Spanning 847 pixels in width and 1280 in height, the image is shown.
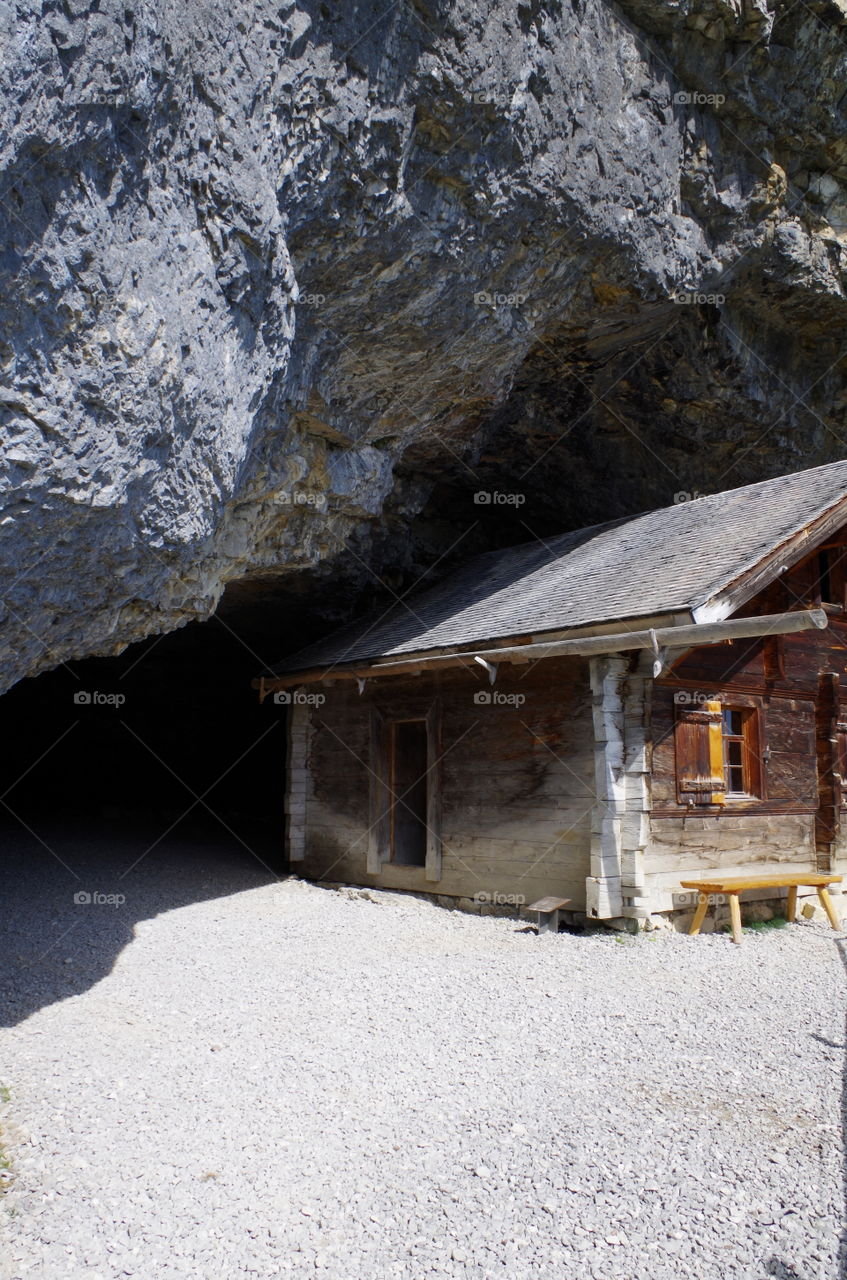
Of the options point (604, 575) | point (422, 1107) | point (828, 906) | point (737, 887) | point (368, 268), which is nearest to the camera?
point (422, 1107)

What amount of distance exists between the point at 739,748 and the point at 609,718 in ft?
8.59

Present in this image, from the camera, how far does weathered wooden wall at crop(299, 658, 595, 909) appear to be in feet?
31.2

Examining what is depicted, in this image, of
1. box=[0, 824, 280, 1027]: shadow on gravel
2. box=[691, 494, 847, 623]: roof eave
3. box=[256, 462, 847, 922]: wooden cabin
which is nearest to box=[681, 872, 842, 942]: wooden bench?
box=[256, 462, 847, 922]: wooden cabin

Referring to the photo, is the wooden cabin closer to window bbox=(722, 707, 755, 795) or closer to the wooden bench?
window bbox=(722, 707, 755, 795)

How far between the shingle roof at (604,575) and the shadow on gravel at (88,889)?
3.29 meters

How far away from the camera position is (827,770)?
449 inches

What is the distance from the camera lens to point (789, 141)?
Result: 12.6m

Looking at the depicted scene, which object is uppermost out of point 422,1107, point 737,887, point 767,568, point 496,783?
point 767,568

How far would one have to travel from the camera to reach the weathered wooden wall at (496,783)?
9.51m

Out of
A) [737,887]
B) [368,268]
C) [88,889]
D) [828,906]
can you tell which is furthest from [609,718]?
[88,889]

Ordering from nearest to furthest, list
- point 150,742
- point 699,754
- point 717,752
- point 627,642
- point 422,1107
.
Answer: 1. point 422,1107
2. point 627,642
3. point 699,754
4. point 717,752
5. point 150,742

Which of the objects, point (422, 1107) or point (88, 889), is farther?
point (88, 889)

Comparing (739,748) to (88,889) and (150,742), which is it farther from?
(150,742)

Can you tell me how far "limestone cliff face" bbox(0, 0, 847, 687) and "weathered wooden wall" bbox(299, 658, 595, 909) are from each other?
9.06 ft
